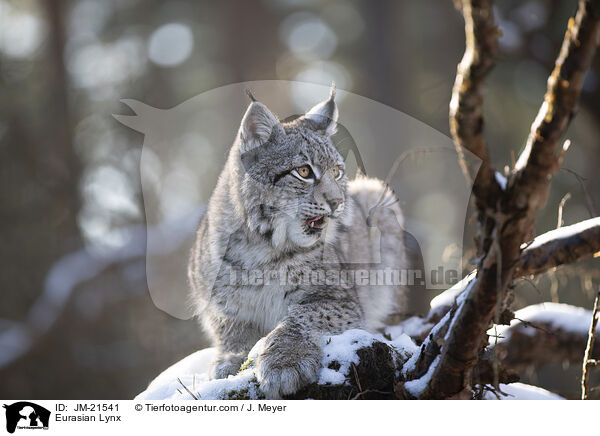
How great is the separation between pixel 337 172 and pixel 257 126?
0.38 m

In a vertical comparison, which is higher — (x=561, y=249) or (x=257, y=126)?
(x=257, y=126)

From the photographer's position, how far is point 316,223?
6.51 feet

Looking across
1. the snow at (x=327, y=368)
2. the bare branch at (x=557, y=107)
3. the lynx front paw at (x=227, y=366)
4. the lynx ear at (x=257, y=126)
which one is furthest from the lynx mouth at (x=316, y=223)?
the bare branch at (x=557, y=107)

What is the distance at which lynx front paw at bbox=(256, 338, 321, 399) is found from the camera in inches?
56.1

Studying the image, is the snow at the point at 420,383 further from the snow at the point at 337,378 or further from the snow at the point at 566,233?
the snow at the point at 566,233

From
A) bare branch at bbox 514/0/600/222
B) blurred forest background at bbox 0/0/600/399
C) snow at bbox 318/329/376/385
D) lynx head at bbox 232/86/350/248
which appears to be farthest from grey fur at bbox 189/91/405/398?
bare branch at bbox 514/0/600/222

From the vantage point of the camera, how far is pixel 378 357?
56.8 inches

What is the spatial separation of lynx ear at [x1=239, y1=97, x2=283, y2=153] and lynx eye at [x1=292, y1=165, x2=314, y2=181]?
185 millimetres

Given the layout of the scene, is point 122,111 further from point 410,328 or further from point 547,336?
point 547,336

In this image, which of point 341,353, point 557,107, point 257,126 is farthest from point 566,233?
point 257,126

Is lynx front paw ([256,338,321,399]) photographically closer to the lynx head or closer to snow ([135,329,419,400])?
snow ([135,329,419,400])
